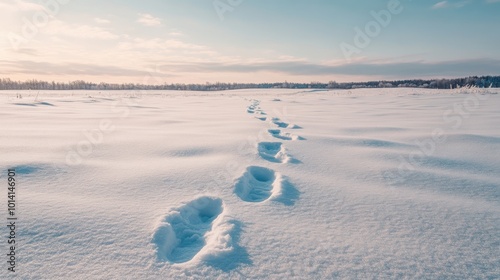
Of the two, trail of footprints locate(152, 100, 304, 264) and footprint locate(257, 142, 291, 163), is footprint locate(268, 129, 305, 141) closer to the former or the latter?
footprint locate(257, 142, 291, 163)

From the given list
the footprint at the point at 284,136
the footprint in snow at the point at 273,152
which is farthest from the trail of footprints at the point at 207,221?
the footprint at the point at 284,136

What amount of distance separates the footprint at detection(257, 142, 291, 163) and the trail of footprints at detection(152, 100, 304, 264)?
45 centimetres

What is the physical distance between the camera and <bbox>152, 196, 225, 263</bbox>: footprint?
1.49m

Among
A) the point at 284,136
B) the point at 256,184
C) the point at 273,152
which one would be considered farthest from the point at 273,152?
the point at 256,184

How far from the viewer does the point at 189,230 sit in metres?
1.70

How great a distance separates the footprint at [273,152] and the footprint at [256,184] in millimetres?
430

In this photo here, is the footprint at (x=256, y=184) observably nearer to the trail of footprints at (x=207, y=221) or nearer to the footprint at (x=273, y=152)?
the trail of footprints at (x=207, y=221)

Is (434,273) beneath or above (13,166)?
beneath

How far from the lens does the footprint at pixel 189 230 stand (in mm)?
1486

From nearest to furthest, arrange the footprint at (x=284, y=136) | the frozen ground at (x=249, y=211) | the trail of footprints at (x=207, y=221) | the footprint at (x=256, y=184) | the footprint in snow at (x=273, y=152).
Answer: the frozen ground at (x=249, y=211) < the trail of footprints at (x=207, y=221) < the footprint at (x=256, y=184) < the footprint in snow at (x=273, y=152) < the footprint at (x=284, y=136)

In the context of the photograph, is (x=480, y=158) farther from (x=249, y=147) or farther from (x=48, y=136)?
(x=48, y=136)

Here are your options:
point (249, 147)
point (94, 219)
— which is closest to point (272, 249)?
point (94, 219)

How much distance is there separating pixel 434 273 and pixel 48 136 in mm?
4072

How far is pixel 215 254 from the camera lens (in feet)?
4.57
